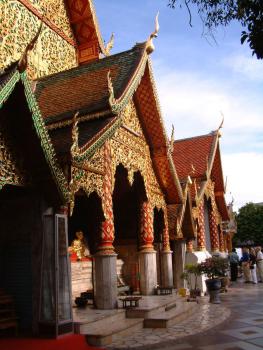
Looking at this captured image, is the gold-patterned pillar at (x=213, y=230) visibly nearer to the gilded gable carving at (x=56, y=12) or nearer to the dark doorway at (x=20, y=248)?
the gilded gable carving at (x=56, y=12)

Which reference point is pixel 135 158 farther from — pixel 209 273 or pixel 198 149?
pixel 198 149

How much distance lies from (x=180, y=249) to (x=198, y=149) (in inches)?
228

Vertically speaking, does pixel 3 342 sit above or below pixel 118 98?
below

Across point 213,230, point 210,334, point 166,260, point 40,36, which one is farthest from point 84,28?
point 213,230

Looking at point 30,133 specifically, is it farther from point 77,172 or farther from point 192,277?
point 192,277

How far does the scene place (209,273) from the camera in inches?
450

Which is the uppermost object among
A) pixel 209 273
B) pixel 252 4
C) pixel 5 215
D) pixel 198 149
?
pixel 198 149

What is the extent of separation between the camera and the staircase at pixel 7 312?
6.06 m

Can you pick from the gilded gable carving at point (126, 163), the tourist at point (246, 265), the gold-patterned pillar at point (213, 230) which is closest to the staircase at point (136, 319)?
the gilded gable carving at point (126, 163)

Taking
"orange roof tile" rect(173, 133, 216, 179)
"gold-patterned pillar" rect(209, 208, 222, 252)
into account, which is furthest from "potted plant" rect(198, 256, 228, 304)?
"gold-patterned pillar" rect(209, 208, 222, 252)

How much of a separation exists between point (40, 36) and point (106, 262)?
603 cm

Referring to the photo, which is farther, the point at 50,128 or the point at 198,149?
the point at 198,149

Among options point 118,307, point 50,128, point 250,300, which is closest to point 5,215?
point 50,128

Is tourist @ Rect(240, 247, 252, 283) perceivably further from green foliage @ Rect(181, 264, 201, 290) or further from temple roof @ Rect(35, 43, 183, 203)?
temple roof @ Rect(35, 43, 183, 203)
